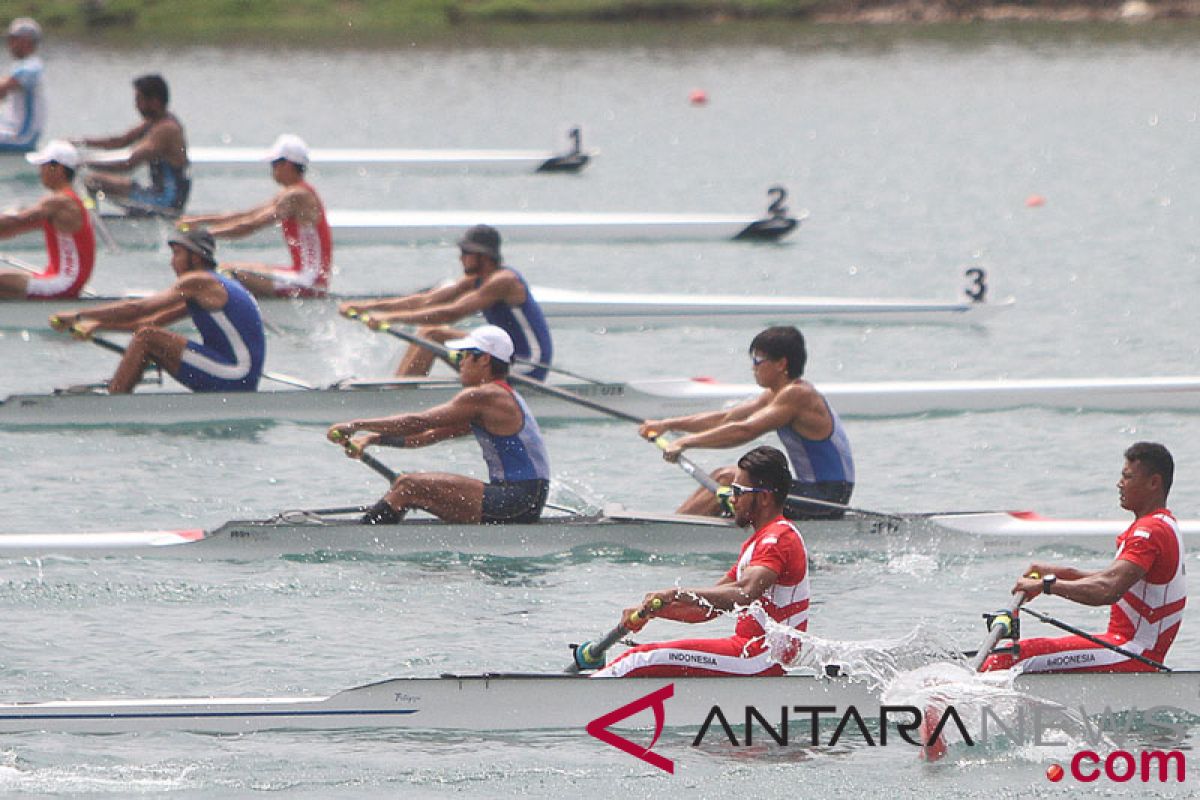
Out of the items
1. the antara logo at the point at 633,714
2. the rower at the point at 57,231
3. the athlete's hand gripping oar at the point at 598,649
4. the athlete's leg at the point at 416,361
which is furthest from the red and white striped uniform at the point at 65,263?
the antara logo at the point at 633,714

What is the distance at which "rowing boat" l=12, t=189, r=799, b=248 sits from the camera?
22766 mm

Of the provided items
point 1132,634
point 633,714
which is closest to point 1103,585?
point 1132,634

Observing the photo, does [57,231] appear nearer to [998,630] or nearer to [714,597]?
[714,597]

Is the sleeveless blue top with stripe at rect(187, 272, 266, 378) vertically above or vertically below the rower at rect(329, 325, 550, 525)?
above

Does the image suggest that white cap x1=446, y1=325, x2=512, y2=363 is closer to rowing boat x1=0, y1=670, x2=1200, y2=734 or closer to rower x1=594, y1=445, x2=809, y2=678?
rower x1=594, y1=445, x2=809, y2=678

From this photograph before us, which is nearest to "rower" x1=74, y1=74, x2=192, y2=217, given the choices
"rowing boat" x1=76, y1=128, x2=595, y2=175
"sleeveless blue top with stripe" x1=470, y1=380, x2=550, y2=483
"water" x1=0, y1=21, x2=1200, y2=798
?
"water" x1=0, y1=21, x2=1200, y2=798

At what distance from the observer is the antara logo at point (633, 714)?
9008 mm

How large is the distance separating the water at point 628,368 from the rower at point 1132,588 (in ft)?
1.67

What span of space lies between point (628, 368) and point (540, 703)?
8.73m

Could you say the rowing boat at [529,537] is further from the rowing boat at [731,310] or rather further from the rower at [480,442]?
the rowing boat at [731,310]

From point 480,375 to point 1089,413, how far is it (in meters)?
6.51

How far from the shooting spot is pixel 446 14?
4634 cm

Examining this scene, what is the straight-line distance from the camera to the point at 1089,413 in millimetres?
16016

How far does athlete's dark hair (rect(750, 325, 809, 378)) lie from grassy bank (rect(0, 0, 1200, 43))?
33.8 metres
